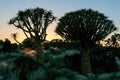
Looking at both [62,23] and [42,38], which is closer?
[62,23]

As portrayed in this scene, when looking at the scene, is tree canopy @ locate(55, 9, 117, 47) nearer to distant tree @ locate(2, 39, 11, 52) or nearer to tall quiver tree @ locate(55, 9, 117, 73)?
tall quiver tree @ locate(55, 9, 117, 73)

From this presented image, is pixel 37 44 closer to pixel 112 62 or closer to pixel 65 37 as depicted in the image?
pixel 65 37

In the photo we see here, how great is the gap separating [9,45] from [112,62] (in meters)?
20.6

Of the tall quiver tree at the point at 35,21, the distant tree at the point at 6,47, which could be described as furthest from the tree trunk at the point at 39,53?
the distant tree at the point at 6,47

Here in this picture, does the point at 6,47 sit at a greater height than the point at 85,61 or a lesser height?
greater

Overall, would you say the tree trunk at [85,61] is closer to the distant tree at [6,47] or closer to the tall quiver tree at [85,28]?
the tall quiver tree at [85,28]

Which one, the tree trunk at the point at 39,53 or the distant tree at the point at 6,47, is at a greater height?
the distant tree at the point at 6,47

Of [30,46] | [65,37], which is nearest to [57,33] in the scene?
[65,37]

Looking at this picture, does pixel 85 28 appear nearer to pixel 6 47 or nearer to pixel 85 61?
pixel 85 61

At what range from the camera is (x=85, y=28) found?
20.5 m

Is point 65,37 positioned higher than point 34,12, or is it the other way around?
point 34,12

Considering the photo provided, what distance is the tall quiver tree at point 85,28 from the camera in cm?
2045

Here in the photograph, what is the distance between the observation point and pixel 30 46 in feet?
149

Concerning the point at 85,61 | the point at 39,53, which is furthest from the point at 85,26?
the point at 39,53
